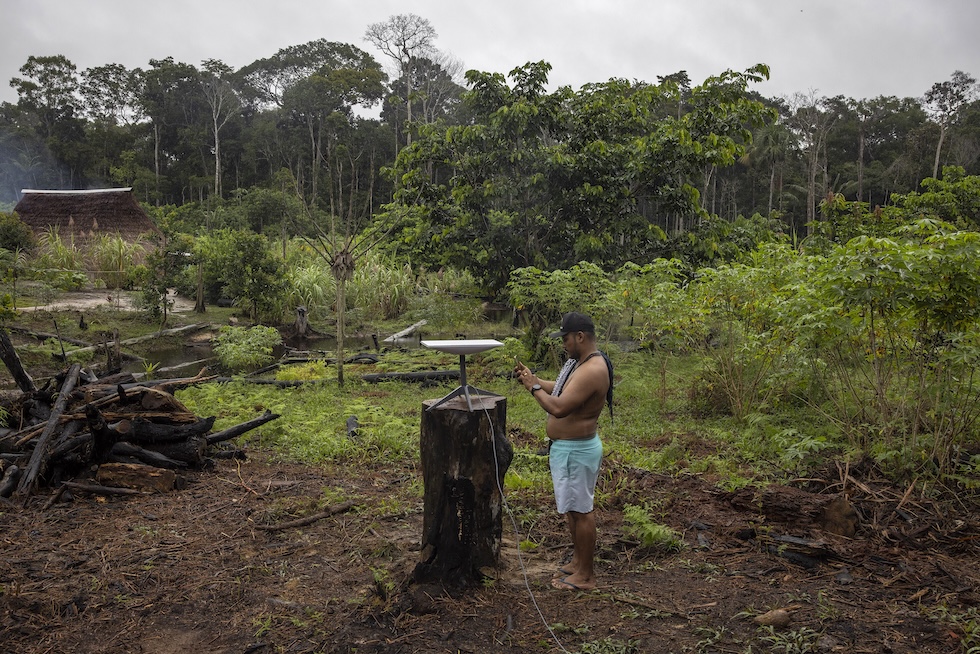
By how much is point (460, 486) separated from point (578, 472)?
64 centimetres

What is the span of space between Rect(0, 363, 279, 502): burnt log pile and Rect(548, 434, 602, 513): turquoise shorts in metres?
3.41

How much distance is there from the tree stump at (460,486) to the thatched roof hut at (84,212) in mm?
23326

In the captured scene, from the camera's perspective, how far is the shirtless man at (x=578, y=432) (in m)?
3.49

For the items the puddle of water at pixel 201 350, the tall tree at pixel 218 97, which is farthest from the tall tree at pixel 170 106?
the puddle of water at pixel 201 350

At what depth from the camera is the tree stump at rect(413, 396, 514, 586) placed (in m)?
3.44

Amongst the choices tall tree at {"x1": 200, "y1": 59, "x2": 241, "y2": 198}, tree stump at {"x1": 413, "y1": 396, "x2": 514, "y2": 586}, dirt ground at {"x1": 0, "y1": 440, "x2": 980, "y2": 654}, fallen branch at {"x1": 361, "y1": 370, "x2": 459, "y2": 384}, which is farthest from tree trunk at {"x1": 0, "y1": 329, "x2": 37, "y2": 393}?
tall tree at {"x1": 200, "y1": 59, "x2": 241, "y2": 198}

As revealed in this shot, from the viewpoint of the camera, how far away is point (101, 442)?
5219 mm

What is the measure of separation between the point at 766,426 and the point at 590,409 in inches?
148

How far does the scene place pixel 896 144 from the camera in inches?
1566

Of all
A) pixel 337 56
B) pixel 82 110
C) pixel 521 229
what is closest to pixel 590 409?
pixel 521 229

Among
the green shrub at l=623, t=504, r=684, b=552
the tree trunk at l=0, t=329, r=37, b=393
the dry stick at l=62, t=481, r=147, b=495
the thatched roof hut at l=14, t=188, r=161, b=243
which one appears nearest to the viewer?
the green shrub at l=623, t=504, r=684, b=552

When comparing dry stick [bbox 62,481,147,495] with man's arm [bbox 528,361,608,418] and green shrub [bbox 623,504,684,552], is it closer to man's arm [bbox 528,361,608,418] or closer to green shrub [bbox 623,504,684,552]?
man's arm [bbox 528,361,608,418]

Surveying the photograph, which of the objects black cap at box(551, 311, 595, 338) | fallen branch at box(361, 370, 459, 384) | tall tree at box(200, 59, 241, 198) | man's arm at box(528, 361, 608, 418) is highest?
tall tree at box(200, 59, 241, 198)

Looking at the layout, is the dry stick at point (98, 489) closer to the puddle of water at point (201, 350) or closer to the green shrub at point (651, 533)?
the green shrub at point (651, 533)
